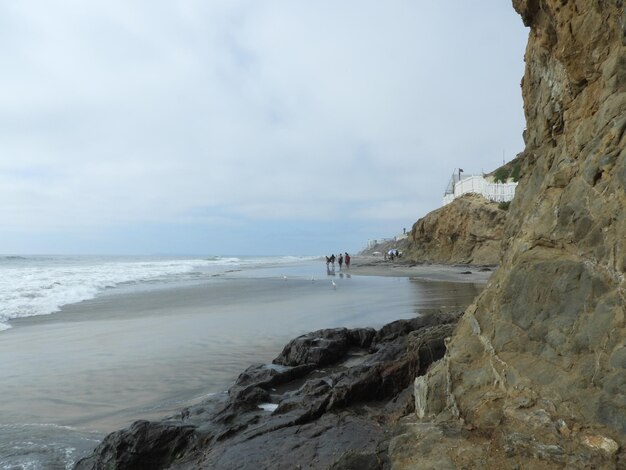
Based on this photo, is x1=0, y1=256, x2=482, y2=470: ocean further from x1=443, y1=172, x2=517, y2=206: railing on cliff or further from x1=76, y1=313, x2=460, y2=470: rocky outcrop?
x1=443, y1=172, x2=517, y2=206: railing on cliff

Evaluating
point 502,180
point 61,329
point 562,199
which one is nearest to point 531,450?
point 562,199

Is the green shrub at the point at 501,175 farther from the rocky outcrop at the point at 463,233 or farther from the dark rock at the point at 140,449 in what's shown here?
the dark rock at the point at 140,449

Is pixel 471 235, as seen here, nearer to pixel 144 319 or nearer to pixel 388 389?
pixel 144 319

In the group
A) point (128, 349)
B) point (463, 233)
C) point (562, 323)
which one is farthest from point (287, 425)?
point (463, 233)

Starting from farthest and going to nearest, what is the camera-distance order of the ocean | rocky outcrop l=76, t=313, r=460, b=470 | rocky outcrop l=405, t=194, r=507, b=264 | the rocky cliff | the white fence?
the white fence → rocky outcrop l=405, t=194, r=507, b=264 → the ocean → rocky outcrop l=76, t=313, r=460, b=470 → the rocky cliff

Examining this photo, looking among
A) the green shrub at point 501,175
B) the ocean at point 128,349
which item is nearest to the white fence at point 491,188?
the green shrub at point 501,175

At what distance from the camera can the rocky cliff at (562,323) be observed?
10.5 feet

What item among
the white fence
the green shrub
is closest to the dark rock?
the white fence

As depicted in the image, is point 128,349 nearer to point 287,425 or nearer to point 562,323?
point 287,425

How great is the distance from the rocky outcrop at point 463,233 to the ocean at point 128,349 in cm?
2647

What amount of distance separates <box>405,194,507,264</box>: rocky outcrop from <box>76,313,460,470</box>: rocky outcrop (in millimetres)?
39729

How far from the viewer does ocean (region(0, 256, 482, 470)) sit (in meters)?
6.43

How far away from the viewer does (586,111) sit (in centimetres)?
468

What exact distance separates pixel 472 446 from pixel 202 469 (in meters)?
2.79
